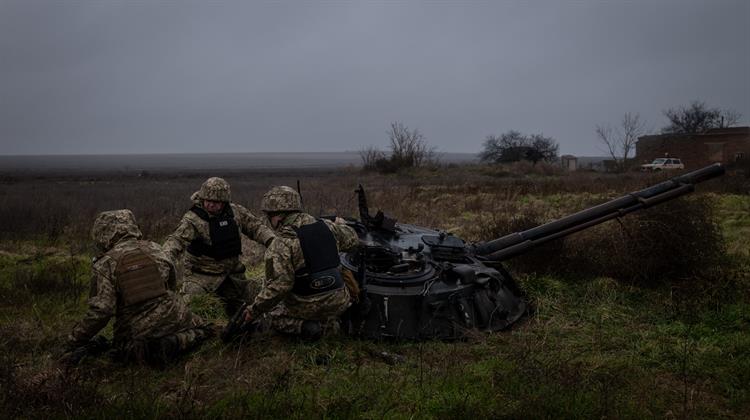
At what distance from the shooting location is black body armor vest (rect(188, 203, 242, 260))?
262 inches

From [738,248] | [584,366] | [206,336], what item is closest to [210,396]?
[206,336]

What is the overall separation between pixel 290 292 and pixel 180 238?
5.85ft

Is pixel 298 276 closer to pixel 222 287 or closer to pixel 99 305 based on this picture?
pixel 99 305

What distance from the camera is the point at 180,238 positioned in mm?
6434

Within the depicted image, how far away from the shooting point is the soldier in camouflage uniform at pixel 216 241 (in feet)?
21.6

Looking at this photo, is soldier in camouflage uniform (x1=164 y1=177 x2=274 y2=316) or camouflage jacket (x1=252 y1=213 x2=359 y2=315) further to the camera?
soldier in camouflage uniform (x1=164 y1=177 x2=274 y2=316)

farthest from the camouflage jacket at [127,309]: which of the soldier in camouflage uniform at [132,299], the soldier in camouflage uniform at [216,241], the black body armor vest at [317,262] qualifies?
the soldier in camouflage uniform at [216,241]

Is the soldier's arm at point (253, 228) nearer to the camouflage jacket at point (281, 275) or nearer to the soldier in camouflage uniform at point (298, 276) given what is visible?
the soldier in camouflage uniform at point (298, 276)

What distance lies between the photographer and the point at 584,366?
5.01 metres

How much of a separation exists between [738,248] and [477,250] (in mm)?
5272

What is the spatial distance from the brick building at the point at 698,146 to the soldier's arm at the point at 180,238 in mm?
31786

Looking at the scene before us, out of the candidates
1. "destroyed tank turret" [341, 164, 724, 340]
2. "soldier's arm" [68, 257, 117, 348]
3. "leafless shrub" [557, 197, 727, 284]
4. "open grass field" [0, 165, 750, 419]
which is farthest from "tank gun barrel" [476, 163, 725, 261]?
"soldier's arm" [68, 257, 117, 348]

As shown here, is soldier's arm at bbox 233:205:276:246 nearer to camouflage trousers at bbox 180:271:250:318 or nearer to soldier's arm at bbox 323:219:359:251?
camouflage trousers at bbox 180:271:250:318

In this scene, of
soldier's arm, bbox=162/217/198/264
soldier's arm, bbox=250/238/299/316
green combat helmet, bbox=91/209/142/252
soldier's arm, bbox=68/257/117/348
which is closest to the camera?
soldier's arm, bbox=68/257/117/348
